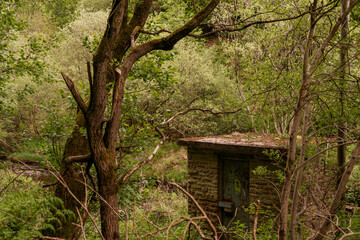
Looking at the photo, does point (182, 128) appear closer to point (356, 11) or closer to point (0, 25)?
point (0, 25)

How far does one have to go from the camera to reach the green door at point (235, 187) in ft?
25.7

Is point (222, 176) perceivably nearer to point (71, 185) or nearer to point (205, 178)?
point (205, 178)

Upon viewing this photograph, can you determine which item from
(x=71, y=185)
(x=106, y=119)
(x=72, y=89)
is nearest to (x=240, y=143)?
(x=71, y=185)

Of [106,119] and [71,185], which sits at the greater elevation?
[106,119]

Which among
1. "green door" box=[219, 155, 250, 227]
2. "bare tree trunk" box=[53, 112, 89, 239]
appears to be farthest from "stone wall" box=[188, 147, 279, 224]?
"bare tree trunk" box=[53, 112, 89, 239]

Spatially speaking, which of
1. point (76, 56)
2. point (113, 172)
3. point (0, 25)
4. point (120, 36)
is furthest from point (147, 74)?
point (76, 56)

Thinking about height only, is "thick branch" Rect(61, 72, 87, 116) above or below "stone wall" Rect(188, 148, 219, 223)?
above

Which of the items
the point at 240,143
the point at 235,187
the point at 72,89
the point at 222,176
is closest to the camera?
the point at 72,89

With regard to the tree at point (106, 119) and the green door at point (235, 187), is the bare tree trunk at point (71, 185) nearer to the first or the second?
the tree at point (106, 119)

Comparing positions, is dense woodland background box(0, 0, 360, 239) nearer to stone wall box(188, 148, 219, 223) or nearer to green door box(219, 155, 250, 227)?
green door box(219, 155, 250, 227)

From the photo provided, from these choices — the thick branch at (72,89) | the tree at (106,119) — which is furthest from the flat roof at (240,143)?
the thick branch at (72,89)

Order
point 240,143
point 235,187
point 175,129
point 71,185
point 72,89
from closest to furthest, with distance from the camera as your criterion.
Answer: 1. point 72,89
2. point 71,185
3. point 175,129
4. point 240,143
5. point 235,187

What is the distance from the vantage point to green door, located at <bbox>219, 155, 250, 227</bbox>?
308 inches

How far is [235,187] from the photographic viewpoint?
7977 millimetres
